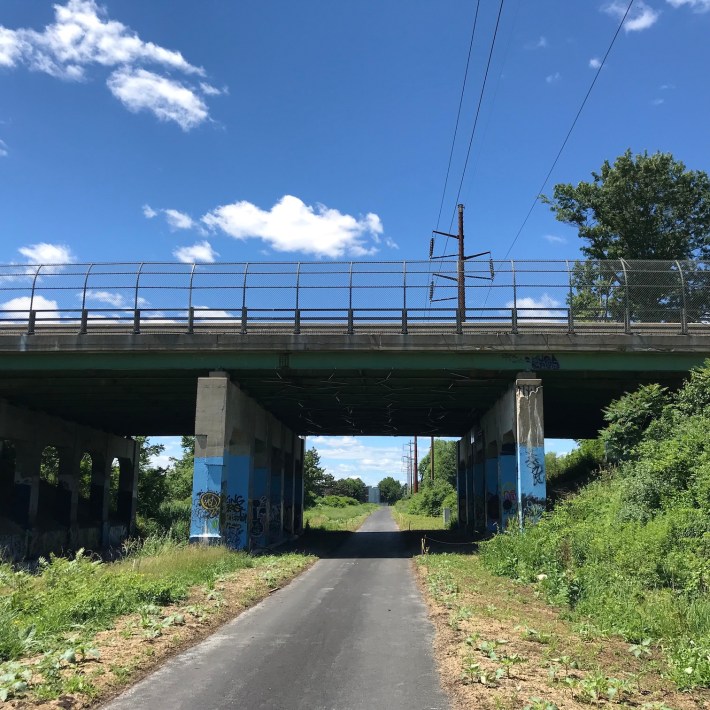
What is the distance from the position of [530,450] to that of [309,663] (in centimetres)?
1711

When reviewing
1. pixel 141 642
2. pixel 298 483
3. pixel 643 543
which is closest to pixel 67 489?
pixel 298 483

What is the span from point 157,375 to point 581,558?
18277 mm

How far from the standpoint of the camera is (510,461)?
2936 centimetres

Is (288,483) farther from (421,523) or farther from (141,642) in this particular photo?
(141,642)

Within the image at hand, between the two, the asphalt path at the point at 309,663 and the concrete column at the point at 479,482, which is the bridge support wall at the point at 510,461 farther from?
the asphalt path at the point at 309,663

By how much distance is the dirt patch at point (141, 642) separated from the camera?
6527 mm

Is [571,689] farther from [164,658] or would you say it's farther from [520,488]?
[520,488]

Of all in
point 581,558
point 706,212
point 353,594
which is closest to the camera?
point 581,558

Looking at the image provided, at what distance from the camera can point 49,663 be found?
7.13 metres

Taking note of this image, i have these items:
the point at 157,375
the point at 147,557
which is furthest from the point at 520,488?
the point at 157,375

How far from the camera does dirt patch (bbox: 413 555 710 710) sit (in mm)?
6246

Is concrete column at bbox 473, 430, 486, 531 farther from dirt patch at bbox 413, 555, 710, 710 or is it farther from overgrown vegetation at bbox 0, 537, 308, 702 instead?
dirt patch at bbox 413, 555, 710, 710

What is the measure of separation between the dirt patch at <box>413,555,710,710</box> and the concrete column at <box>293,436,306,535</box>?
33.0 meters

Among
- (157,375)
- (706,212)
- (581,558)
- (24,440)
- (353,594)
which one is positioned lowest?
(353,594)
